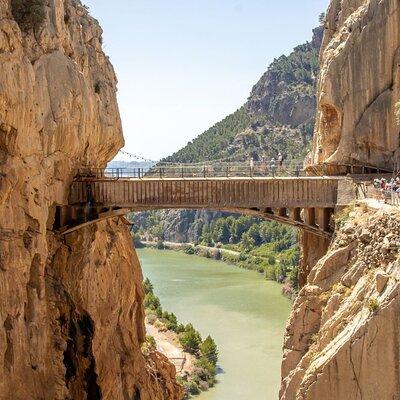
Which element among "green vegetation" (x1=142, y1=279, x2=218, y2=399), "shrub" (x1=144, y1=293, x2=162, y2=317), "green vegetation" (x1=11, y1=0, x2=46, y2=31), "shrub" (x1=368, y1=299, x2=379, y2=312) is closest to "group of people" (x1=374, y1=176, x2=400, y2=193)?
"shrub" (x1=368, y1=299, x2=379, y2=312)

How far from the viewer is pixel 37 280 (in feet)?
85.1

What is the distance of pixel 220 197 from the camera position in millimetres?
28297

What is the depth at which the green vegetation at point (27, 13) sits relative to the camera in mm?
26594

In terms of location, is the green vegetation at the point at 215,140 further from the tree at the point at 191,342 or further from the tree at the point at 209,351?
the tree at the point at 209,351

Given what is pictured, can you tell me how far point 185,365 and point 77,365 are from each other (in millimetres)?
22869

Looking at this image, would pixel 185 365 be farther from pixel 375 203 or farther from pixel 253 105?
pixel 253 105

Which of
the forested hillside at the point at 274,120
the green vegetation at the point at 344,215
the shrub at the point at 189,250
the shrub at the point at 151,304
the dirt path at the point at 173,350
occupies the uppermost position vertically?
the forested hillside at the point at 274,120

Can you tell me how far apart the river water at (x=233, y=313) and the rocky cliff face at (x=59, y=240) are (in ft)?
41.4

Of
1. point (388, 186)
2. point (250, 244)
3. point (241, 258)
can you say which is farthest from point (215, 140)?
point (388, 186)

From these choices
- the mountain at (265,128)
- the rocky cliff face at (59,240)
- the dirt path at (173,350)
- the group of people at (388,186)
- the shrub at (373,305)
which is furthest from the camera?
the mountain at (265,128)

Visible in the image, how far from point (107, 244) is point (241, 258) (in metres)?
76.1

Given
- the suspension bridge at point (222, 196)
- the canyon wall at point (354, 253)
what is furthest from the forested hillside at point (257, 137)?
the suspension bridge at point (222, 196)

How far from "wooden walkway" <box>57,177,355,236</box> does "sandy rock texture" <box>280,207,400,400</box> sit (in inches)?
217

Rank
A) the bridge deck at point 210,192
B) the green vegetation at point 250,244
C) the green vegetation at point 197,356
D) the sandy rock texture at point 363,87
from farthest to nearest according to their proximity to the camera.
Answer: the green vegetation at point 250,244, the green vegetation at point 197,356, the sandy rock texture at point 363,87, the bridge deck at point 210,192
